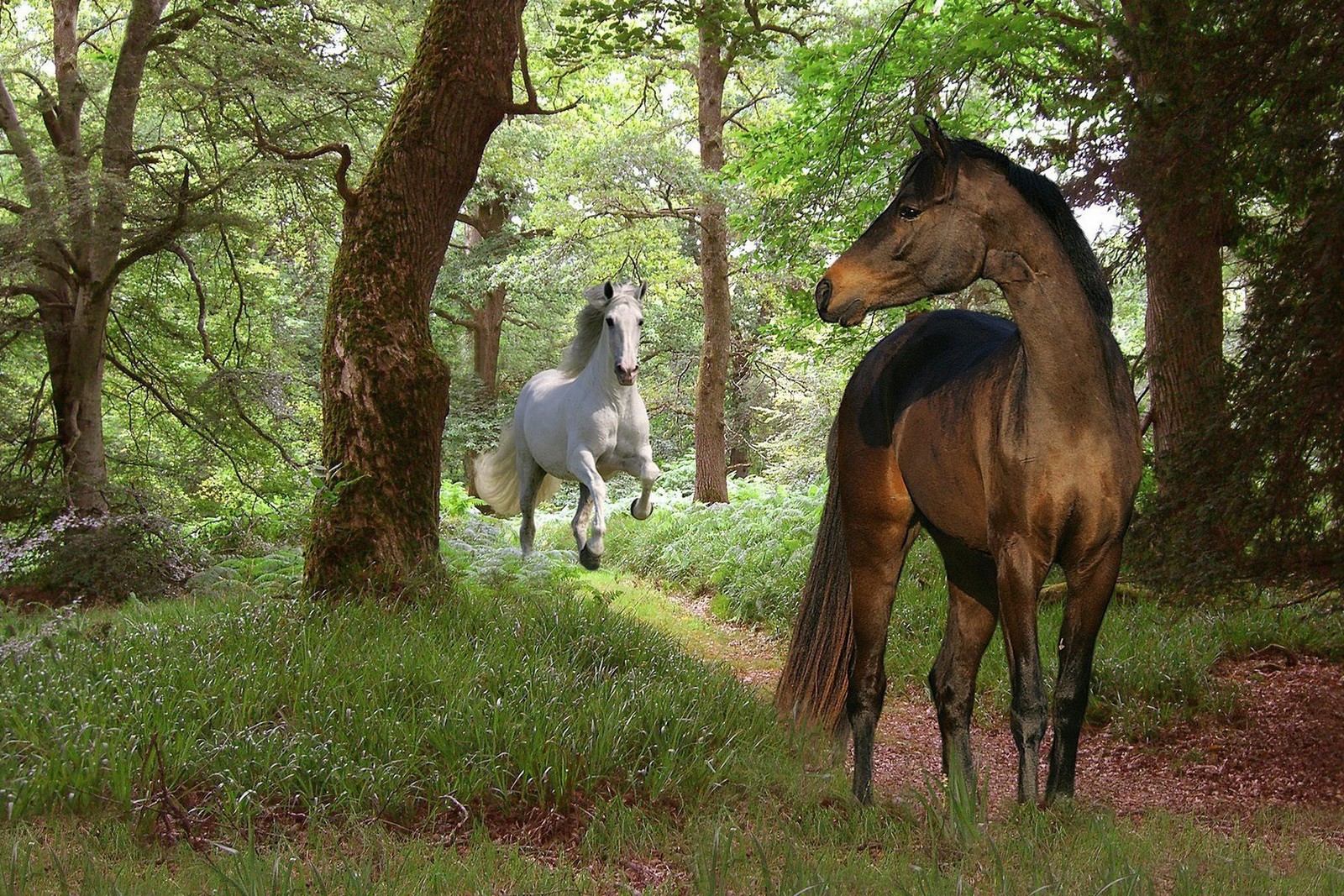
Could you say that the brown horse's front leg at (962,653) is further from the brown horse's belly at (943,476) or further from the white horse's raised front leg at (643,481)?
the white horse's raised front leg at (643,481)

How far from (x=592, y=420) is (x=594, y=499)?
2.43 feet

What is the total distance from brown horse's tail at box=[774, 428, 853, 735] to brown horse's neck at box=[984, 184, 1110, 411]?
1404 mm

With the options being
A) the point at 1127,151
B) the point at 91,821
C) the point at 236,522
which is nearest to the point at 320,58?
the point at 236,522

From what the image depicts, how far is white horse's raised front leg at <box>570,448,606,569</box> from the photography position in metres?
8.70

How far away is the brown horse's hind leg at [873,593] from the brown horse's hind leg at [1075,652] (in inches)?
35.3

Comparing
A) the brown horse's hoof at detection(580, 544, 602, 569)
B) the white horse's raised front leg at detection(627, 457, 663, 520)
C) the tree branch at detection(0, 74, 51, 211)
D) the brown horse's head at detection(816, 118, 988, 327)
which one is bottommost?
the brown horse's hoof at detection(580, 544, 602, 569)

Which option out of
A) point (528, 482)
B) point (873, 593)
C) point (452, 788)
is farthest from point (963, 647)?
point (528, 482)

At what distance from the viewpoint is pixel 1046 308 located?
11.1ft

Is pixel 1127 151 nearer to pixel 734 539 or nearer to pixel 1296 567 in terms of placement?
pixel 1296 567

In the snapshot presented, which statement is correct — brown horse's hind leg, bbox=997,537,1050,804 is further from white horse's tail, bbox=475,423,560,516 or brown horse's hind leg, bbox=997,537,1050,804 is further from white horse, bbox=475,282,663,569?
white horse's tail, bbox=475,423,560,516

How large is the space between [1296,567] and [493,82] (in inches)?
220

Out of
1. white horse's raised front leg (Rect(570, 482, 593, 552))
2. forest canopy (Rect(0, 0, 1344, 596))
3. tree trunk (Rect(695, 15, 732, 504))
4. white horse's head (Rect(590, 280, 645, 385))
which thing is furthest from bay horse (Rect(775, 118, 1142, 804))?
tree trunk (Rect(695, 15, 732, 504))

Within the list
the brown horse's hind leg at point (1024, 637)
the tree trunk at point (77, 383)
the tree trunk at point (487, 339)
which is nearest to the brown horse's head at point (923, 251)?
the brown horse's hind leg at point (1024, 637)

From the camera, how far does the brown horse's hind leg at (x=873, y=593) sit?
4328 mm
